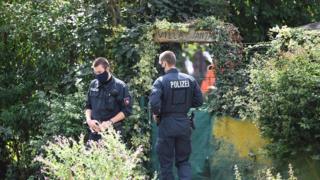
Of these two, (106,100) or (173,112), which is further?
(106,100)

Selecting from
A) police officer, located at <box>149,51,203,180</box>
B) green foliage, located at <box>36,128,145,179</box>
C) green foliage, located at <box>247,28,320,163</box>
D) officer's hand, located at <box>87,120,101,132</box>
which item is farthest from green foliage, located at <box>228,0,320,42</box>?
green foliage, located at <box>36,128,145,179</box>

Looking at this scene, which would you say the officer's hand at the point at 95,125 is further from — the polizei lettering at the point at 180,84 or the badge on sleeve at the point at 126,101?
the polizei lettering at the point at 180,84

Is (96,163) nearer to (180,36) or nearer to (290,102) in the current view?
(290,102)

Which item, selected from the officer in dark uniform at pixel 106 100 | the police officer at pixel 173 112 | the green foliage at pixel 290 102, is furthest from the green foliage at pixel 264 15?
the officer in dark uniform at pixel 106 100

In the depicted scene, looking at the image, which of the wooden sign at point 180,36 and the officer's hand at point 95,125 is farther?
the wooden sign at point 180,36

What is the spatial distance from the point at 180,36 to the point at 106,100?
6.62 feet

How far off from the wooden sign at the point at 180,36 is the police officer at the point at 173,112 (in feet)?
5.03

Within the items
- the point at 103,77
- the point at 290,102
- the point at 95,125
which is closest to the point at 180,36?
the point at 103,77

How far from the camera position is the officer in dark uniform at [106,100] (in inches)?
318

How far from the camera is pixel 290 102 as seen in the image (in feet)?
24.9

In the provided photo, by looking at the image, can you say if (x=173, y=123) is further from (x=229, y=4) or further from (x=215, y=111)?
(x=229, y=4)

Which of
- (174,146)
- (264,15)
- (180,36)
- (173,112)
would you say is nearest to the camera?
(173,112)

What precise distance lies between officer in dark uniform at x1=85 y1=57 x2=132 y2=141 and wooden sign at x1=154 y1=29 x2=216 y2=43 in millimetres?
1666

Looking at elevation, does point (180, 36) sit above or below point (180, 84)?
above
